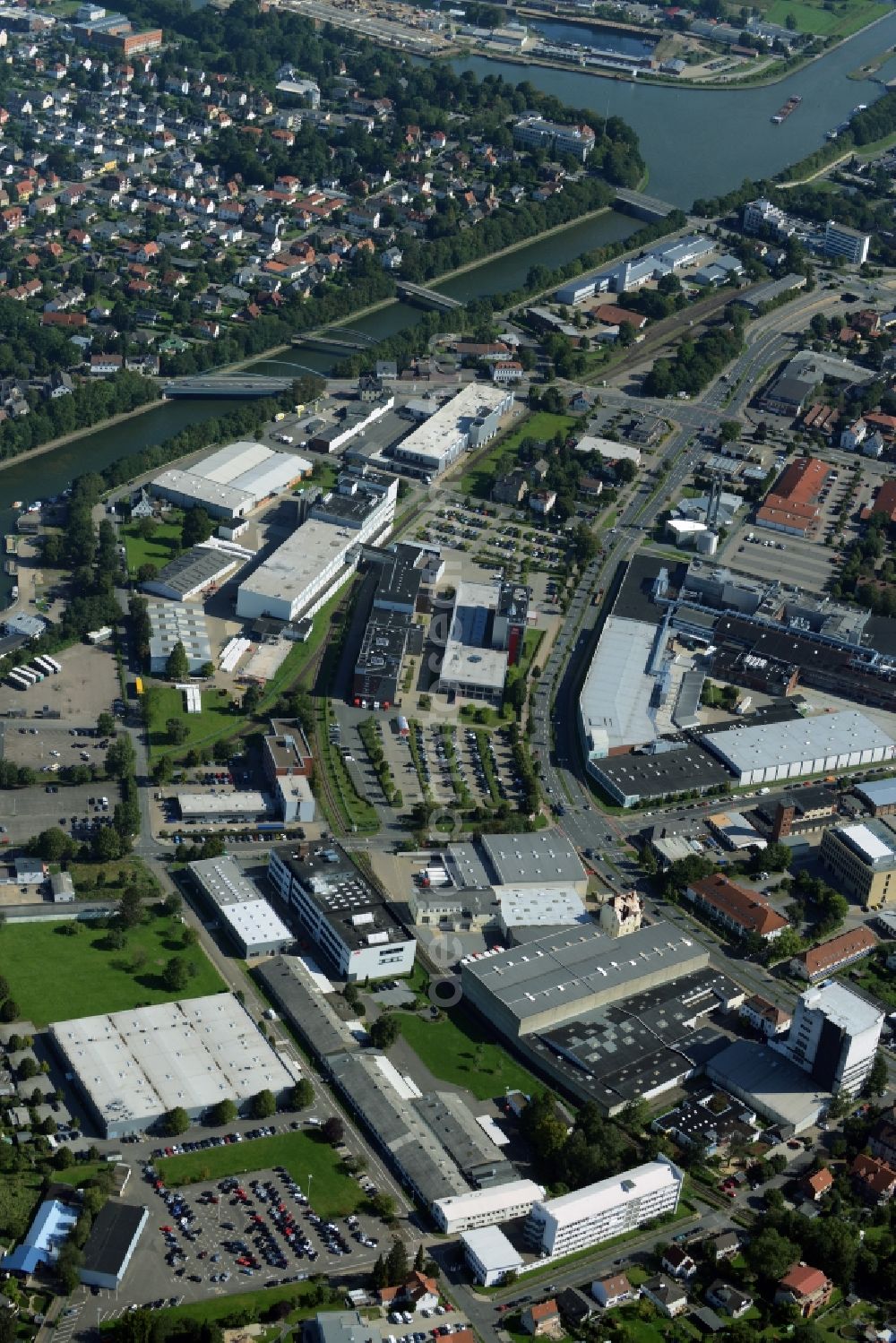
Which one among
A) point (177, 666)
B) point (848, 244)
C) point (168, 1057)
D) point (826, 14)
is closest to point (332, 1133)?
point (168, 1057)

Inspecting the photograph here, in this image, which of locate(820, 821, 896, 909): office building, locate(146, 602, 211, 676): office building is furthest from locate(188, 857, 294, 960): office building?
locate(820, 821, 896, 909): office building

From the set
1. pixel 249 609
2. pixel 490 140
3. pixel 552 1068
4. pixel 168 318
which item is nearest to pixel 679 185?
pixel 490 140

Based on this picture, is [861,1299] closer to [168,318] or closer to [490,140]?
[168,318]

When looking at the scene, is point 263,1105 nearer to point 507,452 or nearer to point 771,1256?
point 771,1256

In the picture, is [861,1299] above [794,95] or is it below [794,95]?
below

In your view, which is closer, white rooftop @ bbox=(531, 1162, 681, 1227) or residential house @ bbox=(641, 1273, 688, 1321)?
residential house @ bbox=(641, 1273, 688, 1321)

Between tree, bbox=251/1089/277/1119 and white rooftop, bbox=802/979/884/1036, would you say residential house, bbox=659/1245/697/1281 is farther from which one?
tree, bbox=251/1089/277/1119
